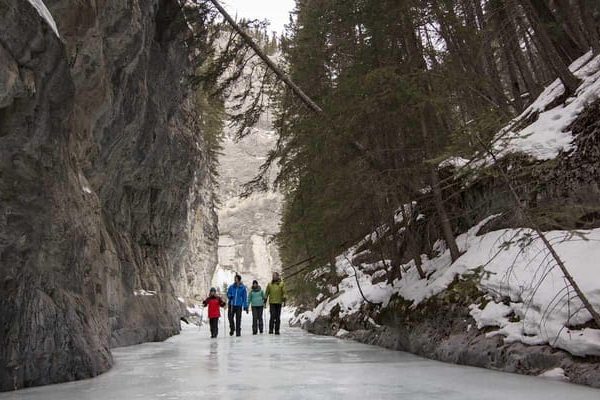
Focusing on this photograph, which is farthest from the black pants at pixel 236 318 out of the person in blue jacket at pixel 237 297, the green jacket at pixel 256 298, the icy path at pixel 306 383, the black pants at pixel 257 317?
the icy path at pixel 306 383

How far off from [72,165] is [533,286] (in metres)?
7.04

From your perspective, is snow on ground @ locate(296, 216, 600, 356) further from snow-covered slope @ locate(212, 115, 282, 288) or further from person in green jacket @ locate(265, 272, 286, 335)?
A: snow-covered slope @ locate(212, 115, 282, 288)

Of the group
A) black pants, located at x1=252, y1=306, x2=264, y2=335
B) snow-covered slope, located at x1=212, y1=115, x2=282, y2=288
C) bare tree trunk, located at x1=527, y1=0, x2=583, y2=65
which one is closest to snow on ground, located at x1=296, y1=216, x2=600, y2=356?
bare tree trunk, located at x1=527, y1=0, x2=583, y2=65

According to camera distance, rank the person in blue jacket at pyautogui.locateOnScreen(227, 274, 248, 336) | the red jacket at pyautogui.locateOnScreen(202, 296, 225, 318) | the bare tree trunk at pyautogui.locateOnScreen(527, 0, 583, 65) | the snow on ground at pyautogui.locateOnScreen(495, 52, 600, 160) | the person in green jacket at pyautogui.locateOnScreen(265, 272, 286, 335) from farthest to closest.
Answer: the person in green jacket at pyautogui.locateOnScreen(265, 272, 286, 335) → the person in blue jacket at pyautogui.locateOnScreen(227, 274, 248, 336) → the red jacket at pyautogui.locateOnScreen(202, 296, 225, 318) → the bare tree trunk at pyautogui.locateOnScreen(527, 0, 583, 65) → the snow on ground at pyautogui.locateOnScreen(495, 52, 600, 160)

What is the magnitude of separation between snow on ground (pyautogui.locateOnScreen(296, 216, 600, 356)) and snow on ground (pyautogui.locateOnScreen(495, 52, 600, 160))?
137 cm

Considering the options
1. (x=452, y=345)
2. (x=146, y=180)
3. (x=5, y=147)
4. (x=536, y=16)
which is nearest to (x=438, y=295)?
(x=452, y=345)

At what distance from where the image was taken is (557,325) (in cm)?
575

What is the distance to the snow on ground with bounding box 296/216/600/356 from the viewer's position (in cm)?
544

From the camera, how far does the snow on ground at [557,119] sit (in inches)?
306

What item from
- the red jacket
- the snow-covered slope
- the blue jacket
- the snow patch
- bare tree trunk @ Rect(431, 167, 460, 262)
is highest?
the snow-covered slope

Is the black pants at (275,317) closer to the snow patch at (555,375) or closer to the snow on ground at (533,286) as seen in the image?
the snow on ground at (533,286)

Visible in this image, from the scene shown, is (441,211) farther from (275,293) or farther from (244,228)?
(244,228)

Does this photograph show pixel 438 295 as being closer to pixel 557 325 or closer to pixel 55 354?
pixel 557 325

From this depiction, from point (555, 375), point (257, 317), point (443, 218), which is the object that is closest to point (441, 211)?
point (443, 218)
